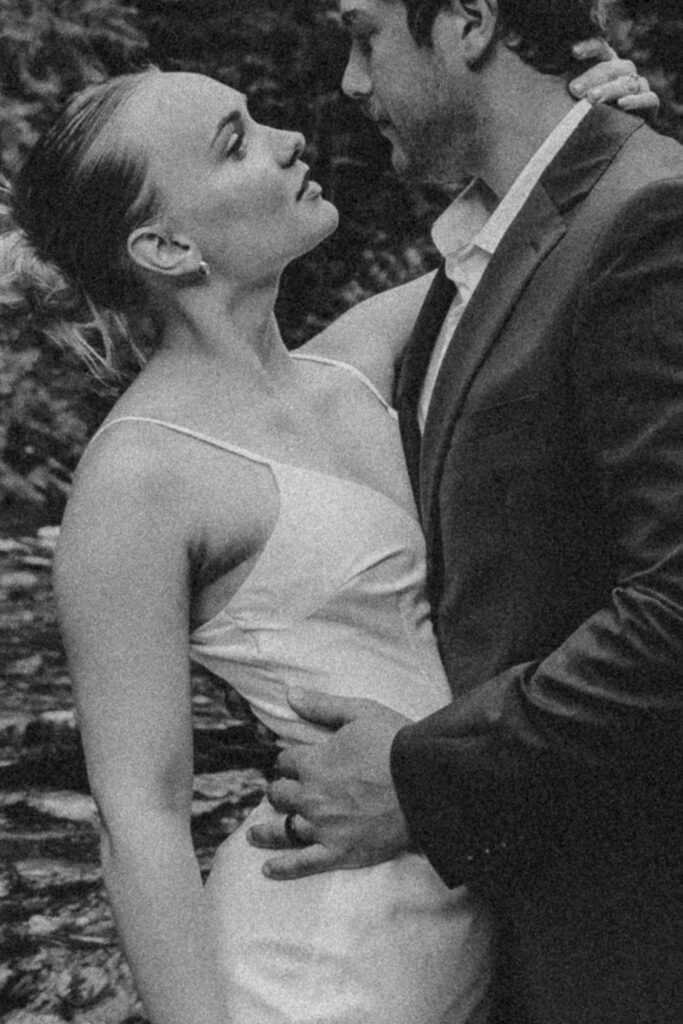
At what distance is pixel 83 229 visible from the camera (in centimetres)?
210

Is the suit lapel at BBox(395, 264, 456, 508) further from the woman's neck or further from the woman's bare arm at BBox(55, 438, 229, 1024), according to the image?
the woman's bare arm at BBox(55, 438, 229, 1024)

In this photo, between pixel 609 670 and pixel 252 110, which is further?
pixel 252 110

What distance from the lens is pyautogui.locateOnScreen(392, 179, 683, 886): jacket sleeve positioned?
1613 mm

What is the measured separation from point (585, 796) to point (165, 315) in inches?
32.5

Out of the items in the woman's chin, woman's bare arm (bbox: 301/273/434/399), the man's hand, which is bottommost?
the man's hand

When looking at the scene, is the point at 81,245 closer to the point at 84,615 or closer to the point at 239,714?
the point at 84,615

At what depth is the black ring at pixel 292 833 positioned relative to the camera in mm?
1894

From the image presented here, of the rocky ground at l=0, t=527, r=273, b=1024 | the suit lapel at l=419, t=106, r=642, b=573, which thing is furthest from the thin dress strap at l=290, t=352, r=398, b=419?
the rocky ground at l=0, t=527, r=273, b=1024

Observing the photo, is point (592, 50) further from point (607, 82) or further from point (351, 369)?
point (351, 369)

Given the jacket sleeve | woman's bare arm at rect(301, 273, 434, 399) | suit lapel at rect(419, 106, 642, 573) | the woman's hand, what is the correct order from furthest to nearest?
1. woman's bare arm at rect(301, 273, 434, 399)
2. the woman's hand
3. suit lapel at rect(419, 106, 642, 573)
4. the jacket sleeve

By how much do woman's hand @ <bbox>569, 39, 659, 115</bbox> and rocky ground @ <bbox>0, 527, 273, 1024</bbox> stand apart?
3.93ft

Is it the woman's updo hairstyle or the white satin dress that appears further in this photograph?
the woman's updo hairstyle

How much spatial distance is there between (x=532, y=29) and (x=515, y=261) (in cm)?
37

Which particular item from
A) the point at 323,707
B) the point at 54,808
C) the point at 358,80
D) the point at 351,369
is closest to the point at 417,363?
the point at 351,369
